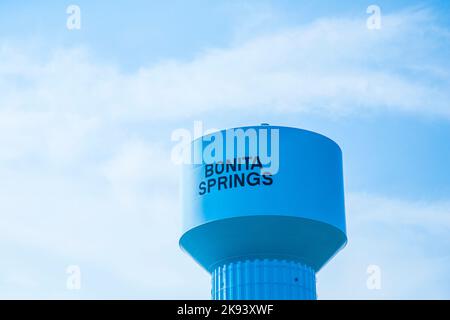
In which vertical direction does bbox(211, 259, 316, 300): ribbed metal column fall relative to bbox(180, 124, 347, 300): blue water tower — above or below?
below

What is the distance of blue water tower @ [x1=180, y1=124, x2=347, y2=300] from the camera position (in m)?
24.2

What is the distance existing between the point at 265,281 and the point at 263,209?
95.3 inches

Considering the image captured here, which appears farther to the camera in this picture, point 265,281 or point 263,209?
point 265,281

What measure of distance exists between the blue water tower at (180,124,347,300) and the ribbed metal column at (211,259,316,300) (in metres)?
0.03

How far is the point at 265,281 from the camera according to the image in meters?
25.2

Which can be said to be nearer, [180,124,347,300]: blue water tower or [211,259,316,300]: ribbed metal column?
[180,124,347,300]: blue water tower

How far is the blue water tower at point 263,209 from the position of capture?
24.2 metres

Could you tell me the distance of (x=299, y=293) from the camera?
998 inches

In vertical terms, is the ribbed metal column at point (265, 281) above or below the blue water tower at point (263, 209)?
below

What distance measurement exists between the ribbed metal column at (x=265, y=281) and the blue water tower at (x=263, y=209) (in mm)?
28

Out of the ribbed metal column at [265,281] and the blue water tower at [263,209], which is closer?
the blue water tower at [263,209]

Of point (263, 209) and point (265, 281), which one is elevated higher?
point (263, 209)
